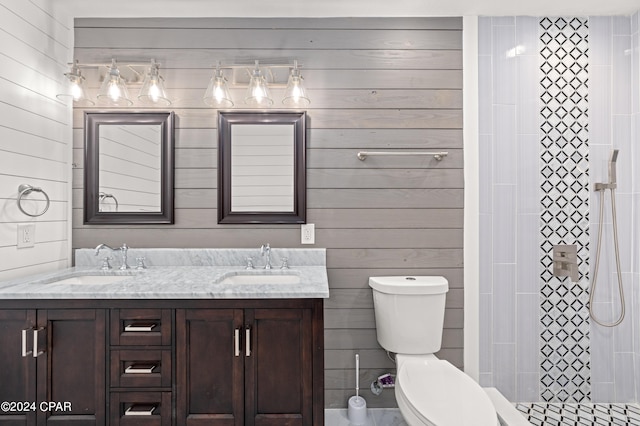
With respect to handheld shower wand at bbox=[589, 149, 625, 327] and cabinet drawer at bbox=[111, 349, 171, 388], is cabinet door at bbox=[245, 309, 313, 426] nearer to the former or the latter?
cabinet drawer at bbox=[111, 349, 171, 388]

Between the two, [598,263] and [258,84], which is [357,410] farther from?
[258,84]

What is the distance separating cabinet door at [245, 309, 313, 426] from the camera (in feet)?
4.80

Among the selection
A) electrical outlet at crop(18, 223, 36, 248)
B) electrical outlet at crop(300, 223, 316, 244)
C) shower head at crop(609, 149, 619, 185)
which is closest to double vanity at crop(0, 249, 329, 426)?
electrical outlet at crop(18, 223, 36, 248)

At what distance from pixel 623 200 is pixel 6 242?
327 centimetres

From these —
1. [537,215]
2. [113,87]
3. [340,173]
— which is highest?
[113,87]

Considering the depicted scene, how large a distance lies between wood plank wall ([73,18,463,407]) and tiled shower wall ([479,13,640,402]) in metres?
0.20

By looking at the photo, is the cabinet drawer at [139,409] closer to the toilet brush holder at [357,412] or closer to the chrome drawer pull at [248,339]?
the chrome drawer pull at [248,339]

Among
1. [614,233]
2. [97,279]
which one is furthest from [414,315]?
[97,279]

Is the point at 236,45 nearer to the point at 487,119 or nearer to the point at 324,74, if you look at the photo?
the point at 324,74

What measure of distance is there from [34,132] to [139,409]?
1.46 meters

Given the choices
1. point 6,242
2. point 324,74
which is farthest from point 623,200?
point 6,242

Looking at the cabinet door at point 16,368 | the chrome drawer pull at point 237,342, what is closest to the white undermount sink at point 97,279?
the cabinet door at point 16,368

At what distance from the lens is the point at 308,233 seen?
2039mm

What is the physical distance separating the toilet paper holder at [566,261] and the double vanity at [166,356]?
58.2 inches
